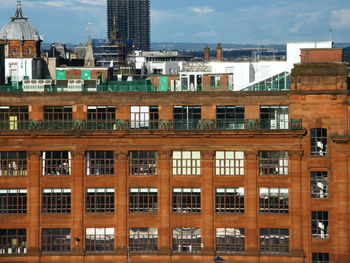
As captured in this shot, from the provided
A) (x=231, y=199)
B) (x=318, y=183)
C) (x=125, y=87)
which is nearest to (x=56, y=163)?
(x=125, y=87)

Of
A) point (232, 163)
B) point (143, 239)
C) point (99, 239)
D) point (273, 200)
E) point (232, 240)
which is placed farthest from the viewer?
point (99, 239)

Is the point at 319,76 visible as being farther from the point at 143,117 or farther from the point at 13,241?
the point at 13,241

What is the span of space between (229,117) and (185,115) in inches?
201

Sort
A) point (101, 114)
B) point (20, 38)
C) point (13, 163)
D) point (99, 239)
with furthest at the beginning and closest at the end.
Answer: point (20, 38), point (101, 114), point (13, 163), point (99, 239)

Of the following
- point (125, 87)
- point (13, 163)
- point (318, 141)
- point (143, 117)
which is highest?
point (125, 87)

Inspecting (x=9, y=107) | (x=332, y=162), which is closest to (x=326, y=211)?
(x=332, y=162)

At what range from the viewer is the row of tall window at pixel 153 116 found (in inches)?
4412

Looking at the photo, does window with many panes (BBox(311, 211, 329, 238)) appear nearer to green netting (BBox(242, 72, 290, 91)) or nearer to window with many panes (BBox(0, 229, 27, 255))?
green netting (BBox(242, 72, 290, 91))

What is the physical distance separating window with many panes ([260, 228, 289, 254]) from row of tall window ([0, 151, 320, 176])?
6674mm

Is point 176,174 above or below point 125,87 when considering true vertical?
below

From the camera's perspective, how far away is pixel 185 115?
112812mm

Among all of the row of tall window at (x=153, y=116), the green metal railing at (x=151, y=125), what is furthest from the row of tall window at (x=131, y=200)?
the row of tall window at (x=153, y=116)

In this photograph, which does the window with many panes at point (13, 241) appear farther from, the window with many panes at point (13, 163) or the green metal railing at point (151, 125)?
the green metal railing at point (151, 125)

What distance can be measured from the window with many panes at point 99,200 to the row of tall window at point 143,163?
2.00 meters
